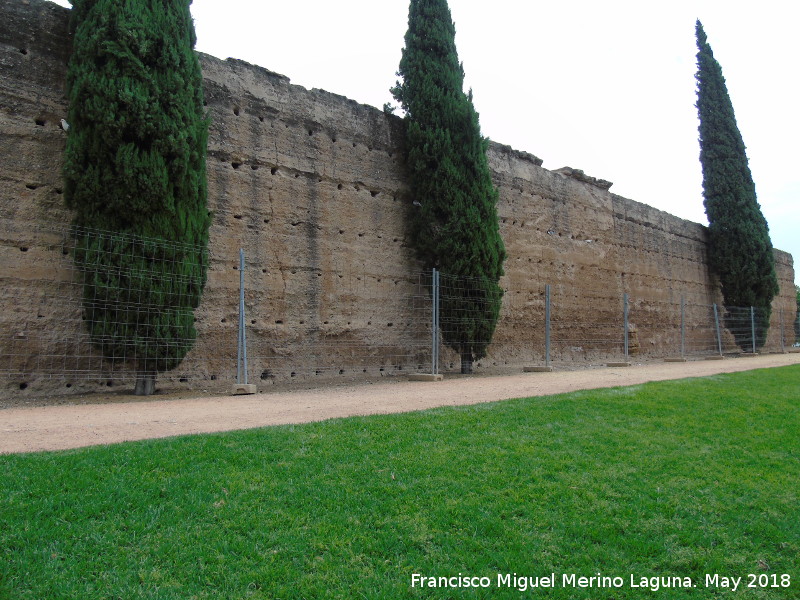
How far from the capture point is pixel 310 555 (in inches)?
110

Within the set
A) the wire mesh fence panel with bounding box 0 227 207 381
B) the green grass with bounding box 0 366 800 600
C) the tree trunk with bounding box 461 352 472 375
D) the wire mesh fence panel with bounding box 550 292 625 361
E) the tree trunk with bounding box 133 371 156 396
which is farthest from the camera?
the wire mesh fence panel with bounding box 550 292 625 361

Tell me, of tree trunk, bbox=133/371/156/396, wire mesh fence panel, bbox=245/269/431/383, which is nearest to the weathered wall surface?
wire mesh fence panel, bbox=245/269/431/383

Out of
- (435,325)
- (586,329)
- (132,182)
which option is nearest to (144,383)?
(132,182)

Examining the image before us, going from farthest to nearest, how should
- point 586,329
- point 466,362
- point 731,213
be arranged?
point 731,213 → point 586,329 → point 466,362

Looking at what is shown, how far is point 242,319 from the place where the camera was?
8.23m

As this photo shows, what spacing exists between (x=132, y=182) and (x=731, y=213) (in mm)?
20325

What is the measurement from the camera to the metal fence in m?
7.39

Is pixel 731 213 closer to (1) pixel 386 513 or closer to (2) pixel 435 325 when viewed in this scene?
(2) pixel 435 325

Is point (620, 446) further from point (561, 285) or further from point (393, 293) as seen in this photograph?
point (561, 285)

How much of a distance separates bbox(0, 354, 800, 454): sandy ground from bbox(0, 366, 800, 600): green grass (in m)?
0.66

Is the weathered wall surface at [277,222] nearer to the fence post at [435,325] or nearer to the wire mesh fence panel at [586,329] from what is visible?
the wire mesh fence panel at [586,329]

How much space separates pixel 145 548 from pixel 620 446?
144 inches

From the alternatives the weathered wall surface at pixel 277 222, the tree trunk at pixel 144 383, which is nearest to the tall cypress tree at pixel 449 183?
the weathered wall surface at pixel 277 222

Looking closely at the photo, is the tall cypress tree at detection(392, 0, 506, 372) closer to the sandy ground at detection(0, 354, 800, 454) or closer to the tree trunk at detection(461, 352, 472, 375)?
the tree trunk at detection(461, 352, 472, 375)
